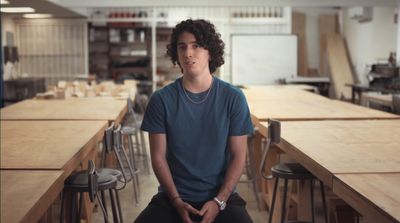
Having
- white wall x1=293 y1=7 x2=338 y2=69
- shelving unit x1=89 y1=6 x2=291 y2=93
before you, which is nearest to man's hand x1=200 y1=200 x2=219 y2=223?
shelving unit x1=89 y1=6 x2=291 y2=93

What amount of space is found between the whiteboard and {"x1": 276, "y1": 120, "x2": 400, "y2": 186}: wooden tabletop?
25.8ft

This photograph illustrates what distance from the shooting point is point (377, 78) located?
831cm

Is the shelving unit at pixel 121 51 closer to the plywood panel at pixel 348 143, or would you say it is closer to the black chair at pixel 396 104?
the black chair at pixel 396 104

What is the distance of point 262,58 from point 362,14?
2269 millimetres

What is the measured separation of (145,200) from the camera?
483cm

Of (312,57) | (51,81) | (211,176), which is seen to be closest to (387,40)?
(312,57)

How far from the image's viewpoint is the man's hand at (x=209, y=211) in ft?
7.57

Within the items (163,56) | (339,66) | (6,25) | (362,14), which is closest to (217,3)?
(163,56)

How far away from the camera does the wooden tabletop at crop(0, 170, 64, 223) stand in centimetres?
179

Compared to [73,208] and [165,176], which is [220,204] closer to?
[165,176]

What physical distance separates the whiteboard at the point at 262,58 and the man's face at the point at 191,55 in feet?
30.9

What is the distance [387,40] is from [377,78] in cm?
310

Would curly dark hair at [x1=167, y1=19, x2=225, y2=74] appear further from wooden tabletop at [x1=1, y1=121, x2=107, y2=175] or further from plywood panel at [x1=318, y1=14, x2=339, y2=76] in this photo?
plywood panel at [x1=318, y1=14, x2=339, y2=76]

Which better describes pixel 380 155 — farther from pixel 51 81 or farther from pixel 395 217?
pixel 51 81
